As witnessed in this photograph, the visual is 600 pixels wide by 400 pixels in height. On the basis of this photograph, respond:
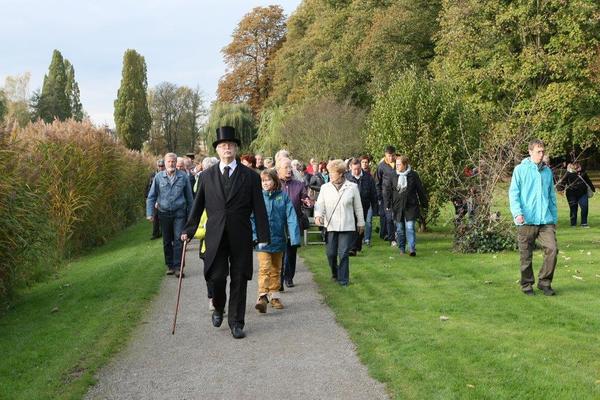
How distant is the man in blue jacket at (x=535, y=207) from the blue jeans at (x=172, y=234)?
19.0ft

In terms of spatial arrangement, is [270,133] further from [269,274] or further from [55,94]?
[269,274]

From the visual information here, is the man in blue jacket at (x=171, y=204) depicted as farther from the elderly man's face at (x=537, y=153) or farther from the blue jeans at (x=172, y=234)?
the elderly man's face at (x=537, y=153)

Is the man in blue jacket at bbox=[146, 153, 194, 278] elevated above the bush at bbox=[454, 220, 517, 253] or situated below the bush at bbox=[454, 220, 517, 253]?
above

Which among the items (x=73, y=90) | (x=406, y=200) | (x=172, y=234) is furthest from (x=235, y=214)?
Result: (x=73, y=90)

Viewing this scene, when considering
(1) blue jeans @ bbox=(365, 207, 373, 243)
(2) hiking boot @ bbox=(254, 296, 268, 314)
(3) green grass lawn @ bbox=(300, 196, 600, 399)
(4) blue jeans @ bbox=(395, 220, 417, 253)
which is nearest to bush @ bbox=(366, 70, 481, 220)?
(1) blue jeans @ bbox=(365, 207, 373, 243)

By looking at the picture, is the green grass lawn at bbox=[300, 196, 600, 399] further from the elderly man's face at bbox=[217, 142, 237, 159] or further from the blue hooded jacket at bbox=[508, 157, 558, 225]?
the elderly man's face at bbox=[217, 142, 237, 159]

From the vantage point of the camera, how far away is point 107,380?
604cm

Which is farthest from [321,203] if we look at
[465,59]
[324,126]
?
[324,126]

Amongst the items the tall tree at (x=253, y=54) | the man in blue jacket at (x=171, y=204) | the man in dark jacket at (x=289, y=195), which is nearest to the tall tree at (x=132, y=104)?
the tall tree at (x=253, y=54)

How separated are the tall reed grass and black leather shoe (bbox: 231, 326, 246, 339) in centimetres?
399

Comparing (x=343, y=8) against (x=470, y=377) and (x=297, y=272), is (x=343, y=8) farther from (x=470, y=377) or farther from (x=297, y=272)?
(x=470, y=377)

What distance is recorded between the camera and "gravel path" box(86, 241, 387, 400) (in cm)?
563

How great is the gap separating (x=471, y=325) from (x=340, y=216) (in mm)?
3351

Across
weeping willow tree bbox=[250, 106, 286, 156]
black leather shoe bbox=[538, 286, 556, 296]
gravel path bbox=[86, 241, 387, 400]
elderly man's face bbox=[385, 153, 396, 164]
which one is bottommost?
gravel path bbox=[86, 241, 387, 400]
